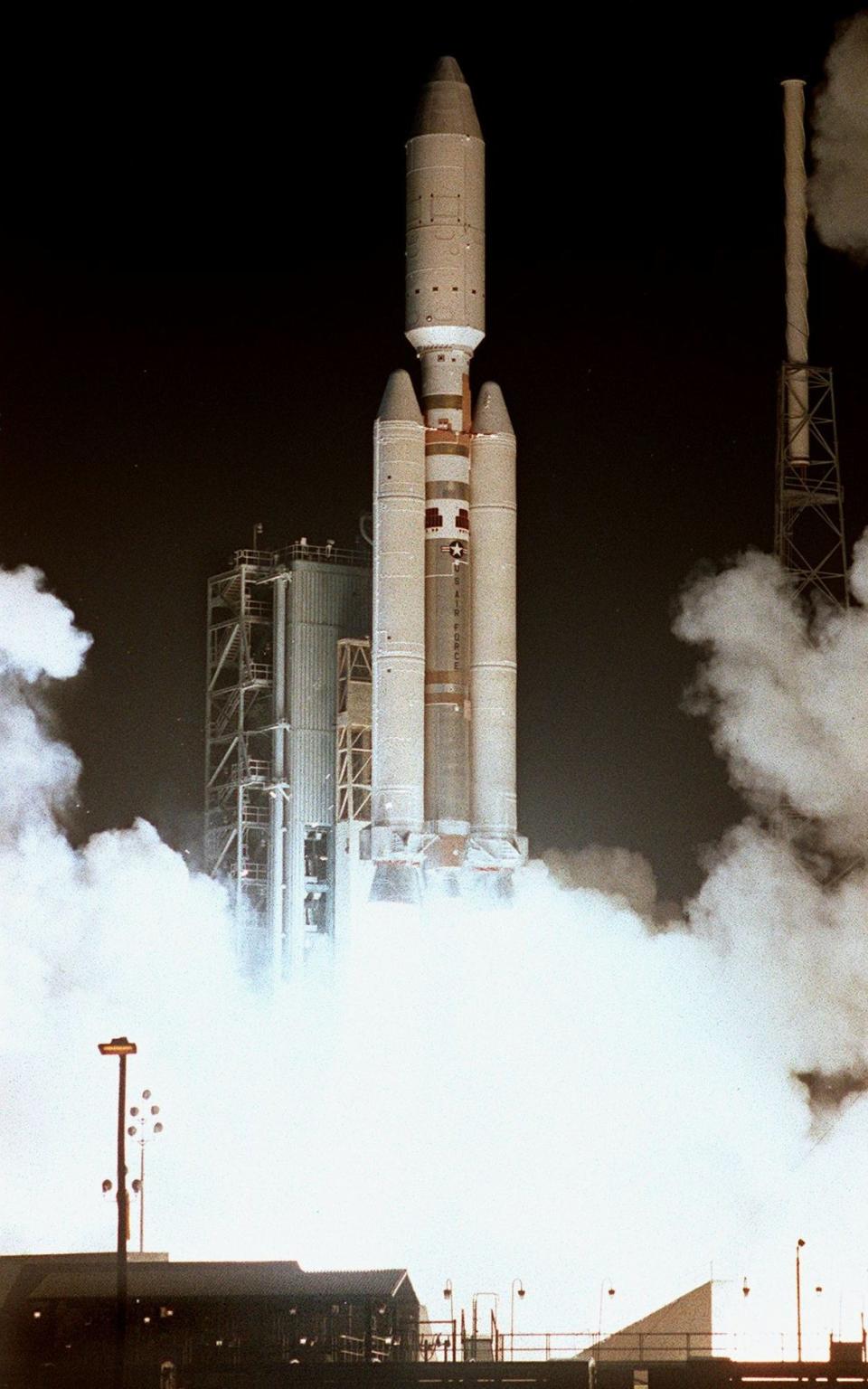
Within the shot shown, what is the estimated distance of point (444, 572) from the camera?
209 feet

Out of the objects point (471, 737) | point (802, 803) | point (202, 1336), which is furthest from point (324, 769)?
point (202, 1336)

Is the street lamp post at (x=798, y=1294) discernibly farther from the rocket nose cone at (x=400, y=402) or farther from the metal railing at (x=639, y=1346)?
the rocket nose cone at (x=400, y=402)

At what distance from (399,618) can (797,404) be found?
9.14 meters

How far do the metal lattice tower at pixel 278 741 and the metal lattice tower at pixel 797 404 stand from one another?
965cm

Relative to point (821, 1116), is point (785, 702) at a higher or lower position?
higher

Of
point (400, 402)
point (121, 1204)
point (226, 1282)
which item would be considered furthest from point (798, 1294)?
point (400, 402)

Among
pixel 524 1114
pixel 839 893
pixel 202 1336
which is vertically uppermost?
pixel 839 893

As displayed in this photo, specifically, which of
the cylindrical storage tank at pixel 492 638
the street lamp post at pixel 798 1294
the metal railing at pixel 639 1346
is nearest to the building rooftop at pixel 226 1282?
the metal railing at pixel 639 1346

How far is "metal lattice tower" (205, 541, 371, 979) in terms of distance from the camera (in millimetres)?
68562

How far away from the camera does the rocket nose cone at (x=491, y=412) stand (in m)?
64.6

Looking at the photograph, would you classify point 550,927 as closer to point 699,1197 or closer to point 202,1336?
point 699,1197

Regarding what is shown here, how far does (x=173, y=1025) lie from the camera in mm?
68562

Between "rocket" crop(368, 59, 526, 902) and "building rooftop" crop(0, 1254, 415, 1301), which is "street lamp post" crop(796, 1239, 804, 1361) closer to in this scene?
"building rooftop" crop(0, 1254, 415, 1301)

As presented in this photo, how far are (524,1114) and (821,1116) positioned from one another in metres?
6.52
